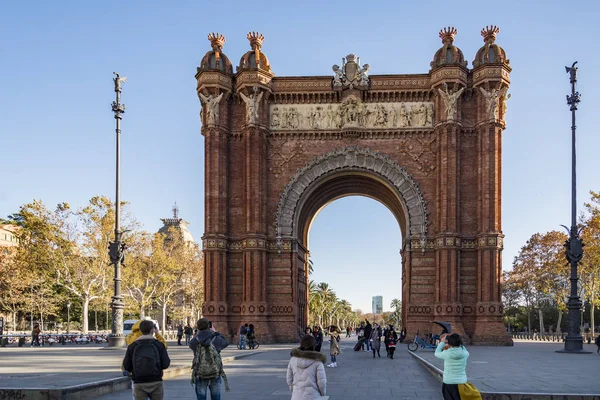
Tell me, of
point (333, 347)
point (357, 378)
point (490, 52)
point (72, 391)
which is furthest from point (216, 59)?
point (72, 391)

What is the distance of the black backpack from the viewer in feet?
27.6

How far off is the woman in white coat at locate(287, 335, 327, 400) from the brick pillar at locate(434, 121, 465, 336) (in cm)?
3049

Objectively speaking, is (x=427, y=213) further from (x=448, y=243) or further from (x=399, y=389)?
(x=399, y=389)

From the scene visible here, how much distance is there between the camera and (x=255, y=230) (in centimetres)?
3844

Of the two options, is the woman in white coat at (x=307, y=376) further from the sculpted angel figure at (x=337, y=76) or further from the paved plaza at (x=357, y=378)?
the sculpted angel figure at (x=337, y=76)

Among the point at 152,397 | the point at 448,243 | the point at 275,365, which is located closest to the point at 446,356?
the point at 152,397

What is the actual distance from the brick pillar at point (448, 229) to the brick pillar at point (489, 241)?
114 centimetres

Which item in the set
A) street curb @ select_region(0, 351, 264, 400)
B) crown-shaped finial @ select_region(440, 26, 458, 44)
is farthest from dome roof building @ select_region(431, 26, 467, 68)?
street curb @ select_region(0, 351, 264, 400)

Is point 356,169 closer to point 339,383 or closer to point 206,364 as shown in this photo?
point 339,383

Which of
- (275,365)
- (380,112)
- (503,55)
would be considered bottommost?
(275,365)

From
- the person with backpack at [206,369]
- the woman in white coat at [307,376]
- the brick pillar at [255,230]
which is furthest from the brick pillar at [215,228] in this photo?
the woman in white coat at [307,376]

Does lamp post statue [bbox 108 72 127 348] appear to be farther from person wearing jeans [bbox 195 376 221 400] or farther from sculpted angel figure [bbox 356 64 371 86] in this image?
person wearing jeans [bbox 195 376 221 400]

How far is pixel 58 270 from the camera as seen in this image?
162 ft

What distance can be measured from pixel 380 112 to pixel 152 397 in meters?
32.6
